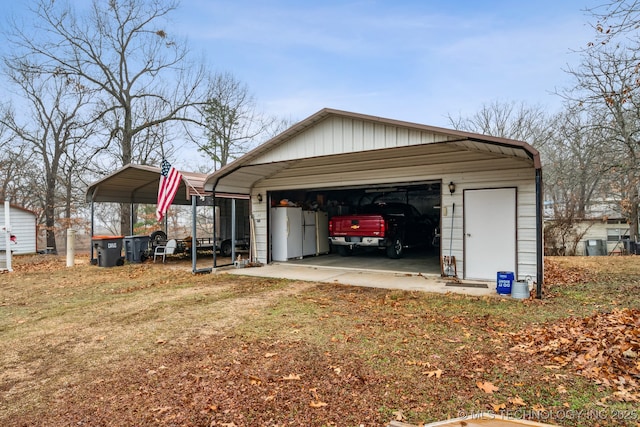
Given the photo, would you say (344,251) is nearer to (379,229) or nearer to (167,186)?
(379,229)

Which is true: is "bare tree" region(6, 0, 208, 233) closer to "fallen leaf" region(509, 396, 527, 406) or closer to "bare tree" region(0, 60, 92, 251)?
"bare tree" region(0, 60, 92, 251)

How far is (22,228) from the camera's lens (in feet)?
50.0

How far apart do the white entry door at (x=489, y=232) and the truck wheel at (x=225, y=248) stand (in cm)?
873

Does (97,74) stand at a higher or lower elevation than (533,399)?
higher

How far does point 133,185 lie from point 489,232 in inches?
446

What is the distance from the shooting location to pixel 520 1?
8359mm

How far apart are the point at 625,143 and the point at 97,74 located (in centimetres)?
2381

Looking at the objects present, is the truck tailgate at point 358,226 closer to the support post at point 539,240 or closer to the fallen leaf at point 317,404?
the support post at point 539,240

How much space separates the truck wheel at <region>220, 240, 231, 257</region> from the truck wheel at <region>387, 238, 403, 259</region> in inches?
234

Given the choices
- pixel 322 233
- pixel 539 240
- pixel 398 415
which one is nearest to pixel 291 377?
pixel 398 415

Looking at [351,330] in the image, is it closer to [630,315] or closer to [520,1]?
[630,315]

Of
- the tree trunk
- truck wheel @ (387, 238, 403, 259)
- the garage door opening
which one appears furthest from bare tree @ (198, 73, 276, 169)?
truck wheel @ (387, 238, 403, 259)

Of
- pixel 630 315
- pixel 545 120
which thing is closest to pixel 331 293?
pixel 630 315

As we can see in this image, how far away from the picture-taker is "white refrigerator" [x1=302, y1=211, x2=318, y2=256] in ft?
40.8
